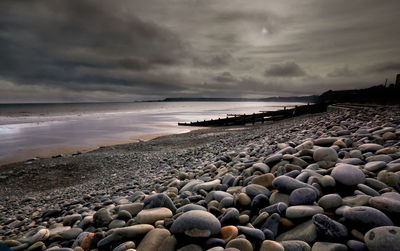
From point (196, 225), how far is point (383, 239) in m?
1.39

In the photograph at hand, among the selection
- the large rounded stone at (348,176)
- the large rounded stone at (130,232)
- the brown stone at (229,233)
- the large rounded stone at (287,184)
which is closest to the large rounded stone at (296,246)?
the brown stone at (229,233)

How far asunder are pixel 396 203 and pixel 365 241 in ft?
1.80

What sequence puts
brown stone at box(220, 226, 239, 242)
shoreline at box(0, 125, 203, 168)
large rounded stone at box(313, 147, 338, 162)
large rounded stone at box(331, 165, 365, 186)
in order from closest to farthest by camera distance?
brown stone at box(220, 226, 239, 242) < large rounded stone at box(331, 165, 365, 186) < large rounded stone at box(313, 147, 338, 162) < shoreline at box(0, 125, 203, 168)

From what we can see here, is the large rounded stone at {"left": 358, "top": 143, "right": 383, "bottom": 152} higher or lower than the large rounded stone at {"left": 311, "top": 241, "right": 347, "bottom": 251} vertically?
higher

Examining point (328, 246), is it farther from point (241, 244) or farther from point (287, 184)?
point (287, 184)

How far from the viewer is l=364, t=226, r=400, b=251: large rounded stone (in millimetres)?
1354

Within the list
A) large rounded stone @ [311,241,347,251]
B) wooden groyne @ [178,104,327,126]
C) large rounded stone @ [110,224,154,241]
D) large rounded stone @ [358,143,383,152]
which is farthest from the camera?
wooden groyne @ [178,104,327,126]

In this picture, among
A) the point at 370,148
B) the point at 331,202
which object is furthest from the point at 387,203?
the point at 370,148

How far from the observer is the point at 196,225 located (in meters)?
1.87

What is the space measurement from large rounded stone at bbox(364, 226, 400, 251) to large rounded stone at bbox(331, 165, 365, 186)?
796 mm

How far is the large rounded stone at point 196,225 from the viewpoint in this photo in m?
1.83

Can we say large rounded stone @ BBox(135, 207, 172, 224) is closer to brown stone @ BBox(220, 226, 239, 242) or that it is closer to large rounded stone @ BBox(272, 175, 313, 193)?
brown stone @ BBox(220, 226, 239, 242)

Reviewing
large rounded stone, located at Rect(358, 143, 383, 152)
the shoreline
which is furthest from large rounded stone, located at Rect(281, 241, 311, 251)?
the shoreline

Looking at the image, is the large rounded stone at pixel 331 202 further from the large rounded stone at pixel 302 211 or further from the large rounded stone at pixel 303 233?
the large rounded stone at pixel 303 233
